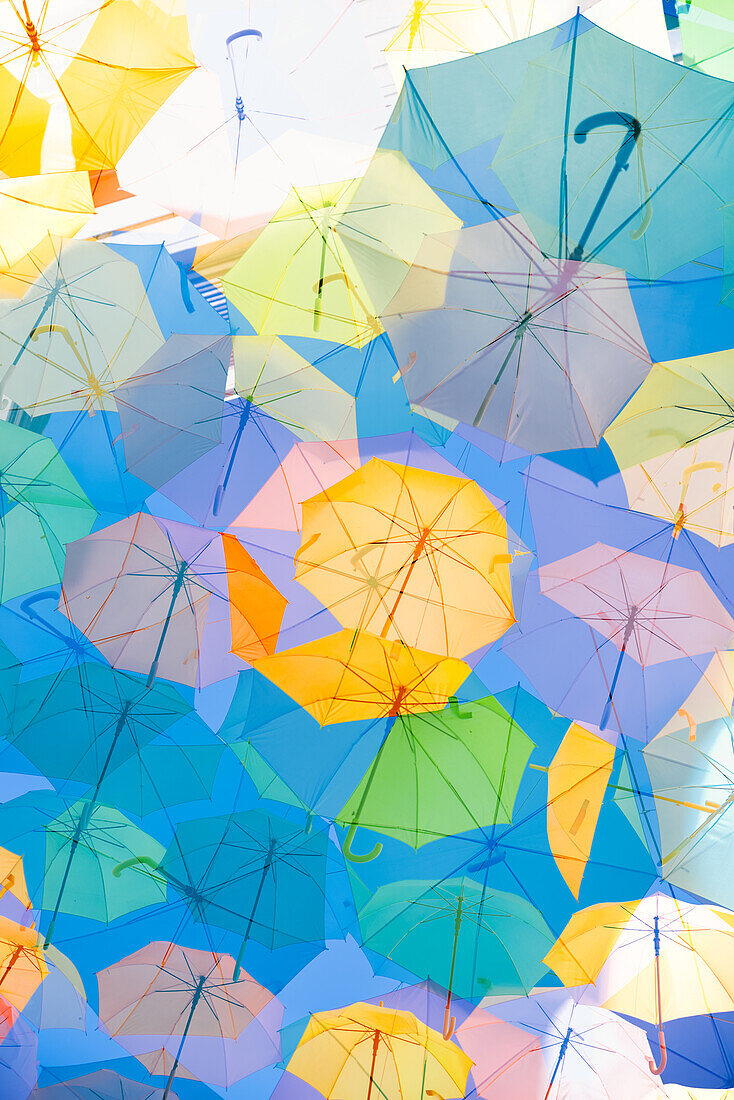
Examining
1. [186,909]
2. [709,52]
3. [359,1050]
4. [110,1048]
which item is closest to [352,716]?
[186,909]

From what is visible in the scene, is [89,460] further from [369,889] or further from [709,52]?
[709,52]

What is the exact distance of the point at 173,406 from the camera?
3.07 metres

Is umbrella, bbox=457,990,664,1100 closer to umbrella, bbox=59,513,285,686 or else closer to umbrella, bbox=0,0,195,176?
umbrella, bbox=59,513,285,686

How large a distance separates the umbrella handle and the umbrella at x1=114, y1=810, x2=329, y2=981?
8cm

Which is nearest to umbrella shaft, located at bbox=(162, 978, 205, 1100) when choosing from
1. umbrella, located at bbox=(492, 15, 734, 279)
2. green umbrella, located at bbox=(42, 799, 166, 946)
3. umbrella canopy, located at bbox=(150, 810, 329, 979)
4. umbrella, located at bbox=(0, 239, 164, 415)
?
umbrella canopy, located at bbox=(150, 810, 329, 979)

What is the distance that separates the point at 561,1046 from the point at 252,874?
4.93 feet

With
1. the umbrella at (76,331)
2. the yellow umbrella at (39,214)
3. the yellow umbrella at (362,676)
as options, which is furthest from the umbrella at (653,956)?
the yellow umbrella at (39,214)

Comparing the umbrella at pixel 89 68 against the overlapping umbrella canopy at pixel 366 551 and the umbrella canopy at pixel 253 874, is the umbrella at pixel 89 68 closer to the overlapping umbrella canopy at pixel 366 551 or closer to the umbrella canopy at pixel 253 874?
the overlapping umbrella canopy at pixel 366 551

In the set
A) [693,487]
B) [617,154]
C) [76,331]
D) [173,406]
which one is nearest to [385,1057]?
[693,487]

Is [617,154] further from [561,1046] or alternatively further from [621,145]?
[561,1046]

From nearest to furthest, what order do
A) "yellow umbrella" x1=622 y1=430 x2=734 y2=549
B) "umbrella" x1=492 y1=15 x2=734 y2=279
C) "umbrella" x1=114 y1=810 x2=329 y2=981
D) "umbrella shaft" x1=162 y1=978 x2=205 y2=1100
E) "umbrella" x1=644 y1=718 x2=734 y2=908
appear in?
"umbrella" x1=492 y1=15 x2=734 y2=279 → "yellow umbrella" x1=622 y1=430 x2=734 y2=549 → "umbrella" x1=644 y1=718 x2=734 y2=908 → "umbrella" x1=114 y1=810 x2=329 y2=981 → "umbrella shaft" x1=162 y1=978 x2=205 y2=1100

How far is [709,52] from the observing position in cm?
274

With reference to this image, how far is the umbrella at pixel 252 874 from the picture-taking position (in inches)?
125

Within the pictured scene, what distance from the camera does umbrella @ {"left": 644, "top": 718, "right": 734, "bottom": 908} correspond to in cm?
307
